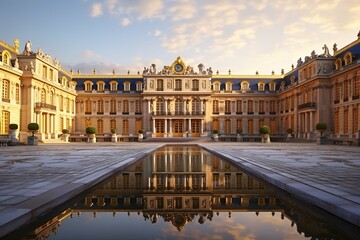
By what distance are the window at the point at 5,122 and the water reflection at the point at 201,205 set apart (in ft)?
94.8

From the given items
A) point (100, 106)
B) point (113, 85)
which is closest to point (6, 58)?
point (100, 106)

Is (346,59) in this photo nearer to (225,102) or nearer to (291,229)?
(225,102)

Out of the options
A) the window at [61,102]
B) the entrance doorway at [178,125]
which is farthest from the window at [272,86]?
the window at [61,102]

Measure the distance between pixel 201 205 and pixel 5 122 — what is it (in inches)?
1310

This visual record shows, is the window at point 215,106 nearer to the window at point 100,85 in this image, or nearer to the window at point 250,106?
the window at point 250,106

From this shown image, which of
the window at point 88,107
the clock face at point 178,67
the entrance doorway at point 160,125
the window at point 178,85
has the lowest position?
the entrance doorway at point 160,125

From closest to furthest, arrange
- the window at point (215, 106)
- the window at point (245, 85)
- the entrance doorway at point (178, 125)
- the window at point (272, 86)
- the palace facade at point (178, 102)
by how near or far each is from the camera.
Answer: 1. the palace facade at point (178, 102)
2. the entrance doorway at point (178, 125)
3. the window at point (215, 106)
4. the window at point (272, 86)
5. the window at point (245, 85)

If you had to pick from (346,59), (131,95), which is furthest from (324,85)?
(131,95)

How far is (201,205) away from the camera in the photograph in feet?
20.2

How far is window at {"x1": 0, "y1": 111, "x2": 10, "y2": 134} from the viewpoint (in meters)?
33.0

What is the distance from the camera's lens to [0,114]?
32.4 metres

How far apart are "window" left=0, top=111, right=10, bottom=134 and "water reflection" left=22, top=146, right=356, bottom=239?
28.9m

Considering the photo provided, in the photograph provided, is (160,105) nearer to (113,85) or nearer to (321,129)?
(113,85)

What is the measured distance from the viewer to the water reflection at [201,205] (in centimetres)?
479
